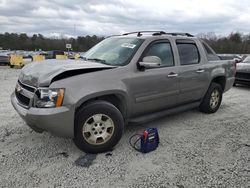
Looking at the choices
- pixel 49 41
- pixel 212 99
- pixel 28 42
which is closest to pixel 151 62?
pixel 212 99

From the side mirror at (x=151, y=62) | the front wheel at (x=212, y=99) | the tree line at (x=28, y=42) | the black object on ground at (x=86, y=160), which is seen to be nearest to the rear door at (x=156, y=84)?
the side mirror at (x=151, y=62)

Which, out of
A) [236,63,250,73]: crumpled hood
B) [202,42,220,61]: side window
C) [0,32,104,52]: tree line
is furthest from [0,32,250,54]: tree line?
[202,42,220,61]: side window

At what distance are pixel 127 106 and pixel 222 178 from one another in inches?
64.6

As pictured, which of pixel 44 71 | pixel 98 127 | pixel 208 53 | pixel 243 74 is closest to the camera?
pixel 44 71

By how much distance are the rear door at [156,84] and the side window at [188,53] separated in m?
0.30

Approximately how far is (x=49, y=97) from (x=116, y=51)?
1547 mm

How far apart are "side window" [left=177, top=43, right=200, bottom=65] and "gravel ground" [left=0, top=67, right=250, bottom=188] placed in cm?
130

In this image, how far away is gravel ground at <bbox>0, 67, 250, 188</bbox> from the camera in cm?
280

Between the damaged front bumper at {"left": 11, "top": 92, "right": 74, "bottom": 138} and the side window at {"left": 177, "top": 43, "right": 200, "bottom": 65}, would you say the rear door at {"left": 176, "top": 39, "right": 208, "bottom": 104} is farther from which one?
the damaged front bumper at {"left": 11, "top": 92, "right": 74, "bottom": 138}

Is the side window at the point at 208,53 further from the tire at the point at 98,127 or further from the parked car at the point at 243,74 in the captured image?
the parked car at the point at 243,74

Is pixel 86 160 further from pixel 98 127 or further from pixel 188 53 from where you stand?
pixel 188 53

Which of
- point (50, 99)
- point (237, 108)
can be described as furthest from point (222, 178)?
point (237, 108)

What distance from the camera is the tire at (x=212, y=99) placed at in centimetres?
541

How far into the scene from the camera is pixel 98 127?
3.39 metres
